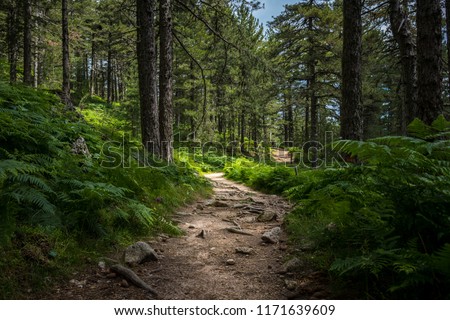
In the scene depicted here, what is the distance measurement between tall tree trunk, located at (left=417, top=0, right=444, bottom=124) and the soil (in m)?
3.90

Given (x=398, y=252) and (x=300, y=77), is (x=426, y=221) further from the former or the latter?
(x=300, y=77)

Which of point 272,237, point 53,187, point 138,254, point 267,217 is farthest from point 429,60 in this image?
point 53,187

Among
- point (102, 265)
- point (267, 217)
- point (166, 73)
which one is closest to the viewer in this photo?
point (102, 265)

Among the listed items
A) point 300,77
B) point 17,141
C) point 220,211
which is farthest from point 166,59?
point 300,77

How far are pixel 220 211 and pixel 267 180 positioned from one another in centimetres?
486

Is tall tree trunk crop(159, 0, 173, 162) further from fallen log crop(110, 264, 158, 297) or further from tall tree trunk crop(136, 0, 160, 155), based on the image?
fallen log crop(110, 264, 158, 297)

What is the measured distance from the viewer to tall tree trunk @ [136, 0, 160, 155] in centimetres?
841

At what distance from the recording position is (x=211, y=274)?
11.4ft

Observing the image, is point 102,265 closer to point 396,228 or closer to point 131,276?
point 131,276

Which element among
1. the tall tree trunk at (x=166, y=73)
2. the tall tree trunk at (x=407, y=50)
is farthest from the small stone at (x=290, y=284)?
the tall tree trunk at (x=407, y=50)

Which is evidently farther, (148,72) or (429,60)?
(148,72)

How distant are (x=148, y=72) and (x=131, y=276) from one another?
22.4 ft

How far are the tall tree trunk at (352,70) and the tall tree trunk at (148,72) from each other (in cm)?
516

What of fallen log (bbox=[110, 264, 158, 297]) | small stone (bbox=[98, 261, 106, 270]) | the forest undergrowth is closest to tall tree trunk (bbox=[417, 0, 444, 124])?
the forest undergrowth
